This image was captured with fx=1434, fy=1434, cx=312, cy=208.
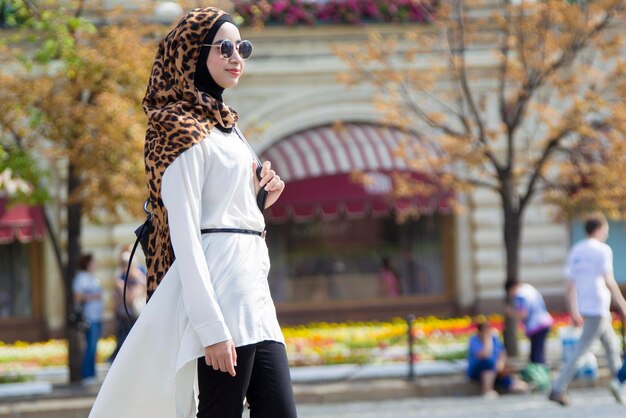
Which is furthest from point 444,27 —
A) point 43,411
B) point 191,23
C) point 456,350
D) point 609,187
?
point 191,23

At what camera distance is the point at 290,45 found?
79.1 feet

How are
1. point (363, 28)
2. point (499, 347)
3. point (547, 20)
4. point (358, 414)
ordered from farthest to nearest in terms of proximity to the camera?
point (363, 28) → point (547, 20) → point (499, 347) → point (358, 414)

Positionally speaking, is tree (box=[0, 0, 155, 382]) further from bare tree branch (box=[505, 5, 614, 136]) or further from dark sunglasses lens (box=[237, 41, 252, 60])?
dark sunglasses lens (box=[237, 41, 252, 60])

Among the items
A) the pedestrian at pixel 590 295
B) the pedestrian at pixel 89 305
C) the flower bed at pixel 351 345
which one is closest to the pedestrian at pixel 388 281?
the flower bed at pixel 351 345

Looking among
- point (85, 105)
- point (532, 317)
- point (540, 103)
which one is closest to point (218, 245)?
point (85, 105)

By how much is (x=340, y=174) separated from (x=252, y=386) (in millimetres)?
18956

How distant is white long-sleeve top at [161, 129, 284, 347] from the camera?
451 centimetres

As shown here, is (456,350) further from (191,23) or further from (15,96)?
(191,23)

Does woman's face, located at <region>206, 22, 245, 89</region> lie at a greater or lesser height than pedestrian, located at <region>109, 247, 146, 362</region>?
greater

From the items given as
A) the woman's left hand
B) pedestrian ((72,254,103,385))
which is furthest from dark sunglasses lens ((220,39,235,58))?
pedestrian ((72,254,103,385))

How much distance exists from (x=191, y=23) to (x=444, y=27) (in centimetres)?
1316

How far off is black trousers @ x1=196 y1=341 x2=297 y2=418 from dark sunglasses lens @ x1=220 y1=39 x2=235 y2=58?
97cm

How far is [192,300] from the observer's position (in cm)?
450

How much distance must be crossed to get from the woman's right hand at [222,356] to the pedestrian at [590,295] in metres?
8.61
